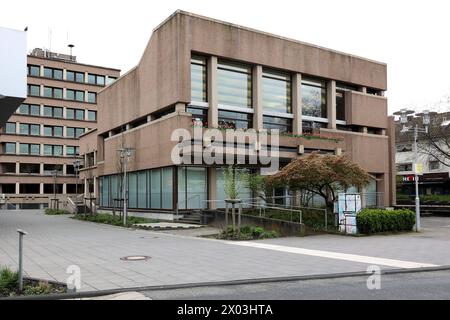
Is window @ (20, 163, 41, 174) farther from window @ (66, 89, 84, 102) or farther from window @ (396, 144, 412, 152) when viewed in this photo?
window @ (396, 144, 412, 152)

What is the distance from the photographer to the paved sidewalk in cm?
1052

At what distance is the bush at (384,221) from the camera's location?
21.6 meters

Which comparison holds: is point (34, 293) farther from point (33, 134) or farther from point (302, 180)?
point (33, 134)

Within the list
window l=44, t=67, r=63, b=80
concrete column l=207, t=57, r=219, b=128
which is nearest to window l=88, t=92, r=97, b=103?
window l=44, t=67, r=63, b=80

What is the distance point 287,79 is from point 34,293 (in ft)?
95.2

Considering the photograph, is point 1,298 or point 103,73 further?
point 103,73

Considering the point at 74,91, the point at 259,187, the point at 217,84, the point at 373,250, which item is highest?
the point at 74,91

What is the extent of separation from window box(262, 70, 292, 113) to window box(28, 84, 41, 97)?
51.3 metres

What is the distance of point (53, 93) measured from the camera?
3012 inches

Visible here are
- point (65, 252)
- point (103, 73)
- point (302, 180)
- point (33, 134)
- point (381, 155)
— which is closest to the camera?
point (65, 252)

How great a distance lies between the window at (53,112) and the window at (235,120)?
51481mm

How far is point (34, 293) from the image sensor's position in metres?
8.55

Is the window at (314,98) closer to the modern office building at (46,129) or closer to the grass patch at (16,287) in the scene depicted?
the grass patch at (16,287)
